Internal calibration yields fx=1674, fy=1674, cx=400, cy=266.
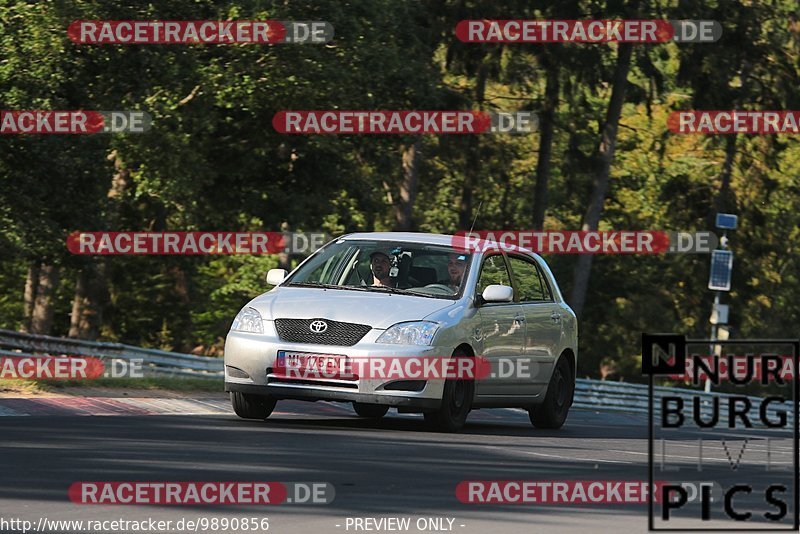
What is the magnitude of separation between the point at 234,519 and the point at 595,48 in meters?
35.3

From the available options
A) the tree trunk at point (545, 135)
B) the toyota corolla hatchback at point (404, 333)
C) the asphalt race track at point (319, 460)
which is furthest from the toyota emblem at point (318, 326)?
the tree trunk at point (545, 135)

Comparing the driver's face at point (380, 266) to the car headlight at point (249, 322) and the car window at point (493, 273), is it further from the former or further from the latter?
the car headlight at point (249, 322)

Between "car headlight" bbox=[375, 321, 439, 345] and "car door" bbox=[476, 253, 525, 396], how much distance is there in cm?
107

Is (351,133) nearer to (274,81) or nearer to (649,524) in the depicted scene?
(274,81)

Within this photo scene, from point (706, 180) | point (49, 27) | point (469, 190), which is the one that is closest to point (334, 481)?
point (49, 27)

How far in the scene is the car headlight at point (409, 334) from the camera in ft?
45.1

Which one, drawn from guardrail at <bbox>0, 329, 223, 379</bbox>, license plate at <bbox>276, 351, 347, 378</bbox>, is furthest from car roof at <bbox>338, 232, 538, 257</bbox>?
guardrail at <bbox>0, 329, 223, 379</bbox>

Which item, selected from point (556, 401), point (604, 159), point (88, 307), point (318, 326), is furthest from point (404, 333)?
point (88, 307)

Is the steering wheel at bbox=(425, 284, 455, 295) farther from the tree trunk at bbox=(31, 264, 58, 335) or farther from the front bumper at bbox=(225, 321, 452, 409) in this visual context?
the tree trunk at bbox=(31, 264, 58, 335)

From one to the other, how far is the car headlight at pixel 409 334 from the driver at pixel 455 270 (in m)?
1.03

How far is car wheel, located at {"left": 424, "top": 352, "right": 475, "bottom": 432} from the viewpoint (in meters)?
14.3

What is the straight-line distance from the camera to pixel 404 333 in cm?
1377

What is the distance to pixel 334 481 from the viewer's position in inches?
408

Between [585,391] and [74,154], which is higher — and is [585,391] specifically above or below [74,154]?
below
